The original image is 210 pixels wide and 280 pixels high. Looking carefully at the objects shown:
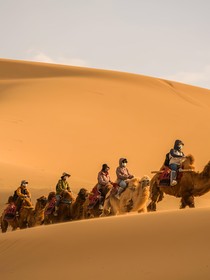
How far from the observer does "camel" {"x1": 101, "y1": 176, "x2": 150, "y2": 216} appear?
17.2 meters

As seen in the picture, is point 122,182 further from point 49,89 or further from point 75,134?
point 49,89

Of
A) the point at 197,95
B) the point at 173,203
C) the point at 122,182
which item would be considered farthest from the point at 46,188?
the point at 197,95

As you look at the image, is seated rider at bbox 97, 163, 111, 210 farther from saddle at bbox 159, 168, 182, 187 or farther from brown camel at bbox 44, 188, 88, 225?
saddle at bbox 159, 168, 182, 187

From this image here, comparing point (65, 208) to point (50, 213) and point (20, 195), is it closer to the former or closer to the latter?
point (50, 213)

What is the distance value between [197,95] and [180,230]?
4820 cm

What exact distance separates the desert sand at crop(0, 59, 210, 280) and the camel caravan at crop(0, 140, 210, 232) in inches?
75.1

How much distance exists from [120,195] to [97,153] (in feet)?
69.8

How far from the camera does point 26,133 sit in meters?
40.0

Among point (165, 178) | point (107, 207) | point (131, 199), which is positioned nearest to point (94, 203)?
point (107, 207)

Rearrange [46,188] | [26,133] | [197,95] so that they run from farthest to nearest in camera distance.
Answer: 1. [197,95]
2. [26,133]
3. [46,188]

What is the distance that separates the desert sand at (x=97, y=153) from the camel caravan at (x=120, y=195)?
1.91 m

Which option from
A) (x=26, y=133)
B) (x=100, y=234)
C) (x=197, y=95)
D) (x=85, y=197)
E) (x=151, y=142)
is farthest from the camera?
(x=197, y=95)

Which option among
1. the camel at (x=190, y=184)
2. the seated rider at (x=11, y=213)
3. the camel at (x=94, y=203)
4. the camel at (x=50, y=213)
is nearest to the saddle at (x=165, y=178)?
the camel at (x=190, y=184)

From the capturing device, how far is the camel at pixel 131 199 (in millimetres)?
17203
